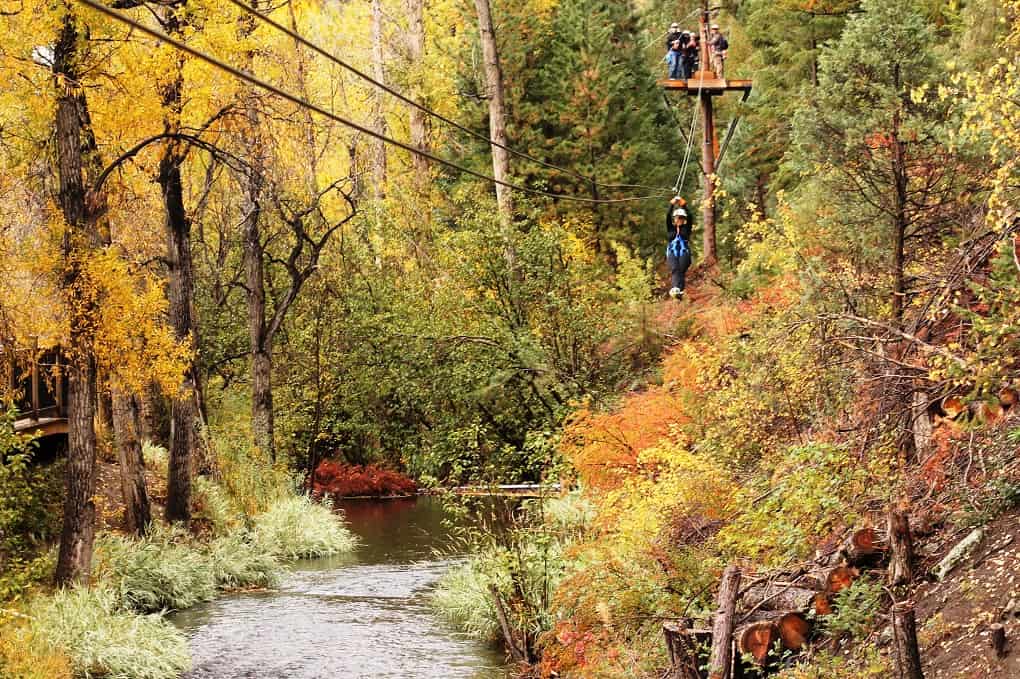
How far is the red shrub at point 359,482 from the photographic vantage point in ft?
102

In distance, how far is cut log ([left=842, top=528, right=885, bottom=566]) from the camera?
30.8 feet

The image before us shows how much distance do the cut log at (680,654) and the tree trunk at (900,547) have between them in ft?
5.45

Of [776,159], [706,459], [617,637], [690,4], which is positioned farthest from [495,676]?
[690,4]

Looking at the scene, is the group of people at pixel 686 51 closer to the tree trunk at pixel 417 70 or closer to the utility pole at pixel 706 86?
the utility pole at pixel 706 86

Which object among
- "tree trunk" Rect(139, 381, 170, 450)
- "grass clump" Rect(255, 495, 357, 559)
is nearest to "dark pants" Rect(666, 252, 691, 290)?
"grass clump" Rect(255, 495, 357, 559)

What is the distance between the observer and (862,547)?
9.38 metres

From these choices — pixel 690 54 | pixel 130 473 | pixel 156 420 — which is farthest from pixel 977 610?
pixel 156 420

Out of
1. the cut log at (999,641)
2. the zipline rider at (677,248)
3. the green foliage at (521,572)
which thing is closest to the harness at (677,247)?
the zipline rider at (677,248)

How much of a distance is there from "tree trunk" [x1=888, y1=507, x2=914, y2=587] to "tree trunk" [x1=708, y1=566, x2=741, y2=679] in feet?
3.78

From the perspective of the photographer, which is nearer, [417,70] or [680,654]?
[680,654]

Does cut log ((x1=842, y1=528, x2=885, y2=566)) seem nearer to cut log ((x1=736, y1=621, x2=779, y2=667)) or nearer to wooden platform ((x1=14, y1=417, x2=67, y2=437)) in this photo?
cut log ((x1=736, y1=621, x2=779, y2=667))

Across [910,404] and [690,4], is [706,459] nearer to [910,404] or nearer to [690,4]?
[910,404]

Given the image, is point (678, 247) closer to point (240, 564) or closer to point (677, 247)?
point (677, 247)

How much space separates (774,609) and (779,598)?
111 millimetres
